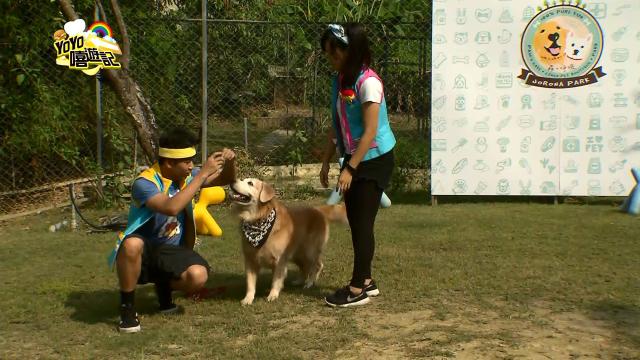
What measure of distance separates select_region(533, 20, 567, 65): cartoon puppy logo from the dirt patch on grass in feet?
15.3

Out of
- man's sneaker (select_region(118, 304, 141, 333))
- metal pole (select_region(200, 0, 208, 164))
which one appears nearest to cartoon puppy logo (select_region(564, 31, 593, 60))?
metal pole (select_region(200, 0, 208, 164))

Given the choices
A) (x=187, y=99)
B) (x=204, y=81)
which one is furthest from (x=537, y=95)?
(x=187, y=99)

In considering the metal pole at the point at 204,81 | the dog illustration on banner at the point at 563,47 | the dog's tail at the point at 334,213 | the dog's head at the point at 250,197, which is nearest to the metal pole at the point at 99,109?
the metal pole at the point at 204,81

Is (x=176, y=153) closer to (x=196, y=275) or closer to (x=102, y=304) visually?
(x=196, y=275)

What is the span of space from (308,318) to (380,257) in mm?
1711

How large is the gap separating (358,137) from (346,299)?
1.08m

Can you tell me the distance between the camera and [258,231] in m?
4.93

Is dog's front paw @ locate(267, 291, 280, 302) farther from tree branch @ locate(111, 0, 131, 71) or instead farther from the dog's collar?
tree branch @ locate(111, 0, 131, 71)

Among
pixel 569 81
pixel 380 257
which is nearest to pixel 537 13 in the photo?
pixel 569 81

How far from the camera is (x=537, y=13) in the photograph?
27.9 ft

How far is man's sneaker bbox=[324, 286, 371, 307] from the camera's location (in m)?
4.75

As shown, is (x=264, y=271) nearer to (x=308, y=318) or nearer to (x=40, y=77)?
(x=308, y=318)

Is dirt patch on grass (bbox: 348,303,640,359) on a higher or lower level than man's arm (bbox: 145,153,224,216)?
lower

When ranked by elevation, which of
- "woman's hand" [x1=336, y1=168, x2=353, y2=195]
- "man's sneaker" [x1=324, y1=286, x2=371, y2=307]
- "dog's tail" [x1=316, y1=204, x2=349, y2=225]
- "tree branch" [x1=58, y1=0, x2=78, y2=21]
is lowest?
"man's sneaker" [x1=324, y1=286, x2=371, y2=307]
